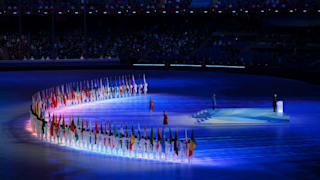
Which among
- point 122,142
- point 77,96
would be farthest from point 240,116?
point 77,96

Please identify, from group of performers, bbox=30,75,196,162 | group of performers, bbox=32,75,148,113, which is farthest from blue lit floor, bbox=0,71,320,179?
group of performers, bbox=32,75,148,113

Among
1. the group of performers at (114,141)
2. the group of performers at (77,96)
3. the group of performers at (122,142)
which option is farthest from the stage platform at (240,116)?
the group of performers at (77,96)

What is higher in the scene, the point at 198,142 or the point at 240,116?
the point at 240,116

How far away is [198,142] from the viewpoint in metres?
22.6

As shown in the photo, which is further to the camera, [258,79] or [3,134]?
[258,79]

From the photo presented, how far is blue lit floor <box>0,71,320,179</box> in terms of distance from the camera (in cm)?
1820

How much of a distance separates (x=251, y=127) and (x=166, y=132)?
11.7 feet

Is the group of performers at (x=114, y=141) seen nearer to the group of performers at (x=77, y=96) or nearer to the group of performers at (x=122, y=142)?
the group of performers at (x=122, y=142)

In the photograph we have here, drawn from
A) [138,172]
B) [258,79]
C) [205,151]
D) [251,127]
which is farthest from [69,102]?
[258,79]

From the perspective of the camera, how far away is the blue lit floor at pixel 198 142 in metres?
18.2

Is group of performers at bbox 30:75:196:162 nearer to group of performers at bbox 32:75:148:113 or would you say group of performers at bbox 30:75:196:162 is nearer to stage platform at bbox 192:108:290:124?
stage platform at bbox 192:108:290:124

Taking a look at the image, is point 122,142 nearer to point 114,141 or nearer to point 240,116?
point 114,141

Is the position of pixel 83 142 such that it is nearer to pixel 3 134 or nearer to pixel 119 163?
pixel 119 163

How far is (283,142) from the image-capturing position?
74.8 ft
